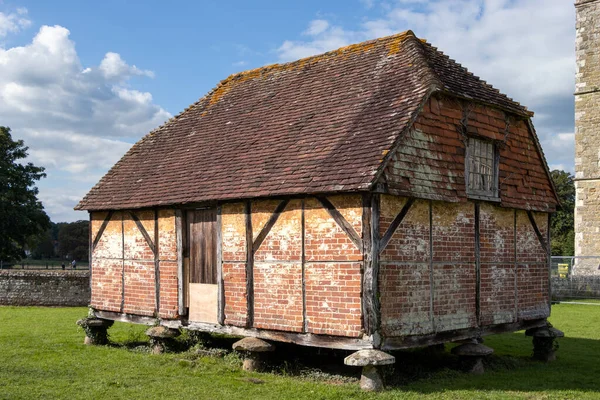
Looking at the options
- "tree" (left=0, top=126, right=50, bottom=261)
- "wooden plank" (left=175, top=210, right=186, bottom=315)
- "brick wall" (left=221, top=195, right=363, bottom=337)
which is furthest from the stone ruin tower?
"tree" (left=0, top=126, right=50, bottom=261)

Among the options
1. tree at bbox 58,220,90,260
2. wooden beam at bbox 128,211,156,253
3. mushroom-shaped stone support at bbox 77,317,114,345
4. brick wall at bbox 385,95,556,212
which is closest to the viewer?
brick wall at bbox 385,95,556,212

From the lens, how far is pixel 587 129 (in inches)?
1141

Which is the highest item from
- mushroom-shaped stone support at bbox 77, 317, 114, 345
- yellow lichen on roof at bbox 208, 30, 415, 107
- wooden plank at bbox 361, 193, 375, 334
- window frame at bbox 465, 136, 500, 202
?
yellow lichen on roof at bbox 208, 30, 415, 107

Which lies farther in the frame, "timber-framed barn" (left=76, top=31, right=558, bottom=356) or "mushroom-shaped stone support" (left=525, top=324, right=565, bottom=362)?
"mushroom-shaped stone support" (left=525, top=324, right=565, bottom=362)

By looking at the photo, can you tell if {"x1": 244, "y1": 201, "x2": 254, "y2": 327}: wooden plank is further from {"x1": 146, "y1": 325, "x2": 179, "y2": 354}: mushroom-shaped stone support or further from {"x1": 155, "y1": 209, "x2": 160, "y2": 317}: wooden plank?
{"x1": 155, "y1": 209, "x2": 160, "y2": 317}: wooden plank

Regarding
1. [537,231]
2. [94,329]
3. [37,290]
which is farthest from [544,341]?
[37,290]

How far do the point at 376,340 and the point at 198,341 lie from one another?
211 inches

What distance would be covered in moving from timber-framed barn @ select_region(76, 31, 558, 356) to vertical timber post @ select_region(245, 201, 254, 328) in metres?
0.02

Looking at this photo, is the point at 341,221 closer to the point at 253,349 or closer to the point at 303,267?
the point at 303,267

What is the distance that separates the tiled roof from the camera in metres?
10.9

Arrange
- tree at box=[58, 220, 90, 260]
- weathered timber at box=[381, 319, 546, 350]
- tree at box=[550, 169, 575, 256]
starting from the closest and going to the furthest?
weathered timber at box=[381, 319, 546, 350] < tree at box=[550, 169, 575, 256] < tree at box=[58, 220, 90, 260]

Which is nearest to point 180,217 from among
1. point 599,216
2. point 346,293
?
point 346,293

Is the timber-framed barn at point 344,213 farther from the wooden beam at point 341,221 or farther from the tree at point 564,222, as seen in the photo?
the tree at point 564,222

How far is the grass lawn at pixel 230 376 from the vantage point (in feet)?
32.4
